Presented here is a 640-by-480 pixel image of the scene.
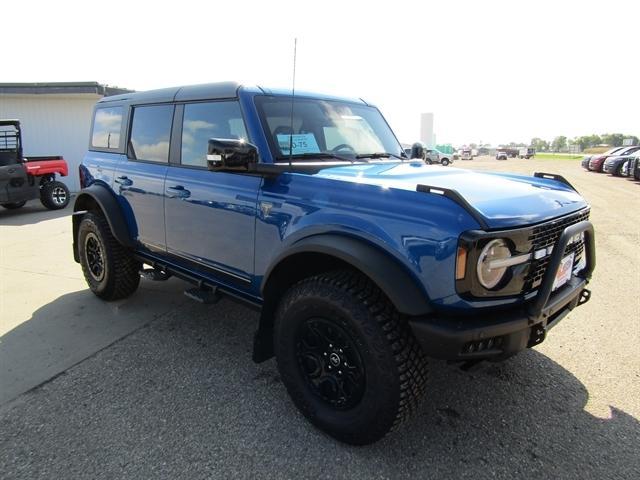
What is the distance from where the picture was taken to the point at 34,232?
27.1 feet

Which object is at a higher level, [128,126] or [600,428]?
[128,126]

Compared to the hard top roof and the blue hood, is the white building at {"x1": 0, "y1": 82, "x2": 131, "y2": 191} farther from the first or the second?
the blue hood

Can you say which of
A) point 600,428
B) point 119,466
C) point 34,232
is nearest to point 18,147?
point 34,232

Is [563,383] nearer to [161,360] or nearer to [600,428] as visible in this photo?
[600,428]

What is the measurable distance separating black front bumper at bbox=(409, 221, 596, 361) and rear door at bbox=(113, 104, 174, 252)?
246cm

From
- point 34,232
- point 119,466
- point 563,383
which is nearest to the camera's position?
point 119,466

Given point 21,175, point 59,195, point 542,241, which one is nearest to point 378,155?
point 542,241

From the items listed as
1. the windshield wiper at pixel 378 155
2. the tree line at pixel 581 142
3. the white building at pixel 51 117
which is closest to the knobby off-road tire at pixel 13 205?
the white building at pixel 51 117

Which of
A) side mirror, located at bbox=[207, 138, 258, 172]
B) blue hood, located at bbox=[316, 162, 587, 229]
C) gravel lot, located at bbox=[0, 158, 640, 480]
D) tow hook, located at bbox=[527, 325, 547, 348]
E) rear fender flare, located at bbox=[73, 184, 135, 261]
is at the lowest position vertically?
gravel lot, located at bbox=[0, 158, 640, 480]

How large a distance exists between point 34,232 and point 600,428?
9185 millimetres

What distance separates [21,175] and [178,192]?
30.1 ft

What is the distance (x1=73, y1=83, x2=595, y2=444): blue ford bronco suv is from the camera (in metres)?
2.00

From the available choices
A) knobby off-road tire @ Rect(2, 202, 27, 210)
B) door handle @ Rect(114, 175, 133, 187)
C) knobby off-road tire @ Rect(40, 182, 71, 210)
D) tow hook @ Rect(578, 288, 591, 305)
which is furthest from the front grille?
knobby off-road tire @ Rect(2, 202, 27, 210)

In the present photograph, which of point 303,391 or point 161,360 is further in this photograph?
point 161,360
